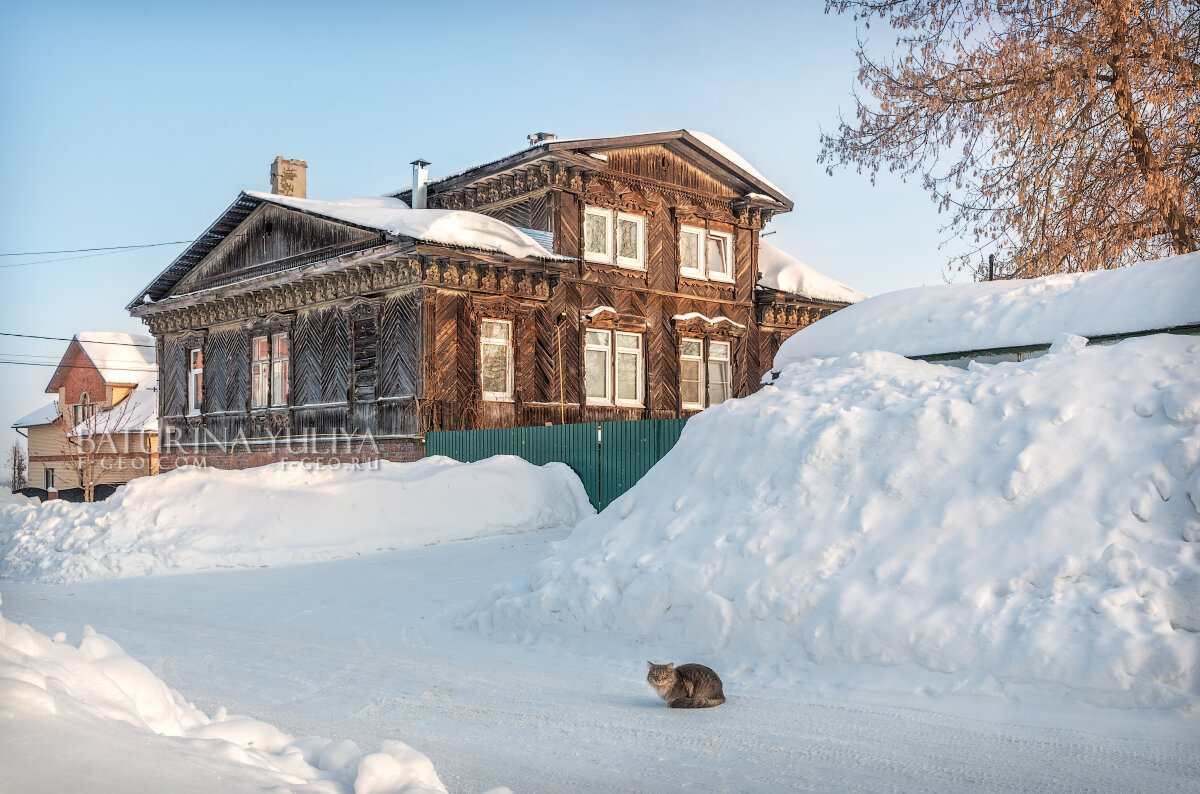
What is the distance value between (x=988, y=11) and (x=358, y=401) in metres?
15.8

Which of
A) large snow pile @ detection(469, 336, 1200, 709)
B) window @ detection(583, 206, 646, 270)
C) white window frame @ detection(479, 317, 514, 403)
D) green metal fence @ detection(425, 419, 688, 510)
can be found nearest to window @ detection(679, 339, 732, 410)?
window @ detection(583, 206, 646, 270)

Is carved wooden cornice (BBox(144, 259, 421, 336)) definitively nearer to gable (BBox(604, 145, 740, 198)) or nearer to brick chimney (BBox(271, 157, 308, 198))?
brick chimney (BBox(271, 157, 308, 198))

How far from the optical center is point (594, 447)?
18109 mm

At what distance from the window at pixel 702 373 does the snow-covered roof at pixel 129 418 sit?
25332 millimetres

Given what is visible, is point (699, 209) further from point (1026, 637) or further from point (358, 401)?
point (1026, 637)

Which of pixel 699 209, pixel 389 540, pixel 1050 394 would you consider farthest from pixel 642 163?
pixel 1050 394

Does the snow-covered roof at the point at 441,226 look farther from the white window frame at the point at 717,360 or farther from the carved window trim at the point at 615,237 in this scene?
the white window frame at the point at 717,360

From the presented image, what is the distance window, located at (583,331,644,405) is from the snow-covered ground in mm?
13048

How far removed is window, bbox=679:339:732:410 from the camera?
26734 millimetres

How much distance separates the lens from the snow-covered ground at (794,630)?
4.89 meters

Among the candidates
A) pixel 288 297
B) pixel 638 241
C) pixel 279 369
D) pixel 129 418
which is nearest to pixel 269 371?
pixel 279 369

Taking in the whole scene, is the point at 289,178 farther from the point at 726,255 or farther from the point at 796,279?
the point at 796,279

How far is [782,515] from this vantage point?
28.0 feet

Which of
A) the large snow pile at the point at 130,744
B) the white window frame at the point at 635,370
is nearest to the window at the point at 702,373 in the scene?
the white window frame at the point at 635,370
